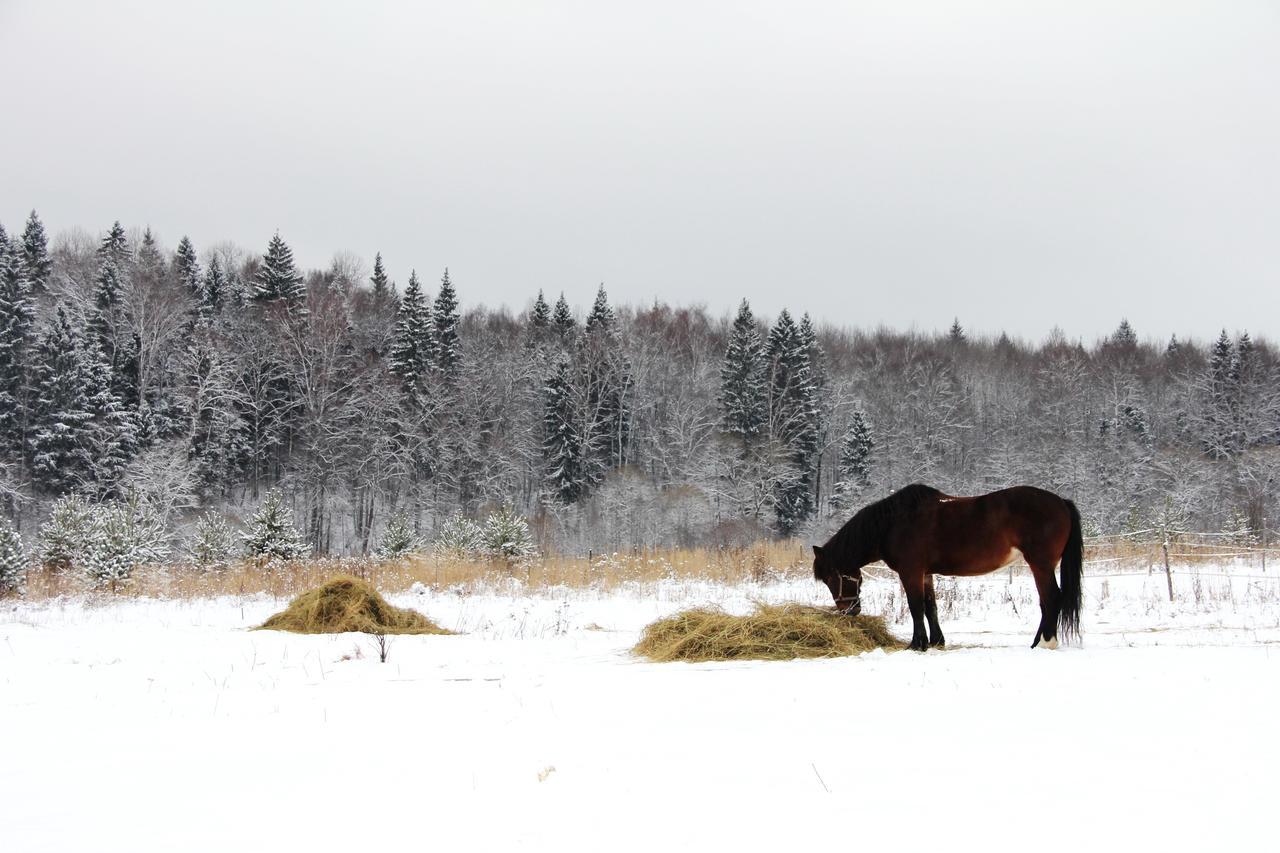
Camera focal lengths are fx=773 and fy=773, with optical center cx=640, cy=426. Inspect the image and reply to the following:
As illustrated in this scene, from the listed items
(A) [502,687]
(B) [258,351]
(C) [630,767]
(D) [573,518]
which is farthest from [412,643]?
(B) [258,351]

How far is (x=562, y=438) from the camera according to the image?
50375mm

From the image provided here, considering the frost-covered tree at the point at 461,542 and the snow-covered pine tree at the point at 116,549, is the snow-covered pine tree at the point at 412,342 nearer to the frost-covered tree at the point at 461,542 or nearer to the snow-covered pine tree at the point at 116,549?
the frost-covered tree at the point at 461,542

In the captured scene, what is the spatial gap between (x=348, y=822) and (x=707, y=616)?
5283 millimetres

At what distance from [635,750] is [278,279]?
5470cm

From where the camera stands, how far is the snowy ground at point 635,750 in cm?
296

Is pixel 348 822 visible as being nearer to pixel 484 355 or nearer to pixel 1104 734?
pixel 1104 734

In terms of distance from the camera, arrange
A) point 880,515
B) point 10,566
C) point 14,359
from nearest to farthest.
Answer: point 880,515, point 10,566, point 14,359

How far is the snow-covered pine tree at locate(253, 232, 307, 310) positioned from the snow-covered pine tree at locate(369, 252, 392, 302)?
7.51 m

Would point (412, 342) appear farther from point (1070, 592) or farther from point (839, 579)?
point (1070, 592)

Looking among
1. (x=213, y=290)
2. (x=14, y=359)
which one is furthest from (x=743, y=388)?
(x=14, y=359)

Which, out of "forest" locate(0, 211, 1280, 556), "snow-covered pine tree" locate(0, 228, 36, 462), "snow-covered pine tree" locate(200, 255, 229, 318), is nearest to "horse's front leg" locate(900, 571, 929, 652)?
"forest" locate(0, 211, 1280, 556)

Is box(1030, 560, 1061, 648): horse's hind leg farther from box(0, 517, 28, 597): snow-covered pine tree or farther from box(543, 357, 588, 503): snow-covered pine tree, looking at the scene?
box(543, 357, 588, 503): snow-covered pine tree

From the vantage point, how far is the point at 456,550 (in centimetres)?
1994

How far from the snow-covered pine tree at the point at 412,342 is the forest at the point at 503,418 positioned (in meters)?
0.15
